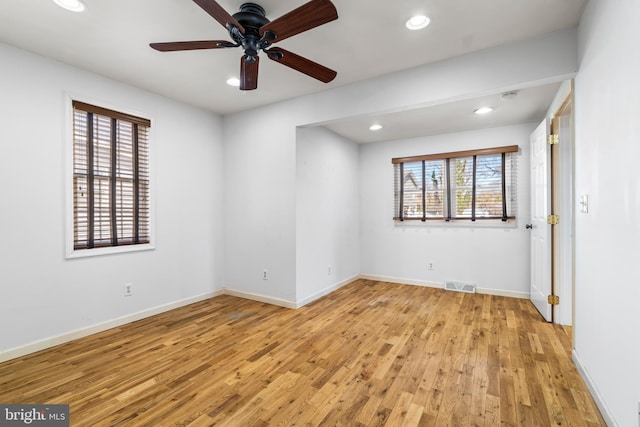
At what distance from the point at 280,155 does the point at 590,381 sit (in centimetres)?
356

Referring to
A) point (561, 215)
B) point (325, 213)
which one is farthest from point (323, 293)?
point (561, 215)

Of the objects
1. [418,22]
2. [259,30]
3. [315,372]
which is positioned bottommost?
[315,372]

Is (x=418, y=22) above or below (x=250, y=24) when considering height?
above

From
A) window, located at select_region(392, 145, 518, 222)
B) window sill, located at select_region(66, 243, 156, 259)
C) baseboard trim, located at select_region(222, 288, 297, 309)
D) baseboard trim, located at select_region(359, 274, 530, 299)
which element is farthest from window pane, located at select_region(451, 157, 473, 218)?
window sill, located at select_region(66, 243, 156, 259)

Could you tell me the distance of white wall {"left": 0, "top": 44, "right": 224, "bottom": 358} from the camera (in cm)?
249

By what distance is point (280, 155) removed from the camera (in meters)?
3.85

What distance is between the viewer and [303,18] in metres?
1.74

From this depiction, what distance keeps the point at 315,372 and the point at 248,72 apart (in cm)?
241

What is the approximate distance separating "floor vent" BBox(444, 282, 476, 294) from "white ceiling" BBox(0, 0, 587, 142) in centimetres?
265

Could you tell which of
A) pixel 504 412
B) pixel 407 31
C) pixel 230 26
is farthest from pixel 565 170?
pixel 230 26

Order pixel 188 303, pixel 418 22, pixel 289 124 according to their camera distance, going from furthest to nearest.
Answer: pixel 188 303 → pixel 289 124 → pixel 418 22

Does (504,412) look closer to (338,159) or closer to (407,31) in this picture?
(407,31)

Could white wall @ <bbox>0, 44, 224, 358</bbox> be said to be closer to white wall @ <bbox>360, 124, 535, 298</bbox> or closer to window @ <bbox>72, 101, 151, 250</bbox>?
window @ <bbox>72, 101, 151, 250</bbox>

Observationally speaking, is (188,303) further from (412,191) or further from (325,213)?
(412,191)
